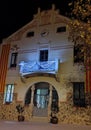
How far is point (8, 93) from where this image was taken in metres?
19.0

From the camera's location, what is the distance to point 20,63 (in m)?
18.5

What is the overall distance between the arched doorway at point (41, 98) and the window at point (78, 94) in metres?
1.73

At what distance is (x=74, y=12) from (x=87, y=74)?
23.5 feet

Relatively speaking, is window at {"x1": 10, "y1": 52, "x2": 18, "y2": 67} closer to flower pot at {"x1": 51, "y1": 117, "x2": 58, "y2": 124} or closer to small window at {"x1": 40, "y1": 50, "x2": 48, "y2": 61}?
small window at {"x1": 40, "y1": 50, "x2": 48, "y2": 61}

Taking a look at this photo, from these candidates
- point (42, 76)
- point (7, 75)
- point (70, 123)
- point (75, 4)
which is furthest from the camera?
point (7, 75)

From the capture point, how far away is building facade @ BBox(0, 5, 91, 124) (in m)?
16.5

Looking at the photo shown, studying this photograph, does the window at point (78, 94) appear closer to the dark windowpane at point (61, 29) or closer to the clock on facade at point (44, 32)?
the dark windowpane at point (61, 29)

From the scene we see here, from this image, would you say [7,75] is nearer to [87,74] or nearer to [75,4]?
[87,74]

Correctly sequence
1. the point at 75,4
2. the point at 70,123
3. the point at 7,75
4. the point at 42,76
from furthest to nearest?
the point at 7,75
the point at 42,76
the point at 70,123
the point at 75,4

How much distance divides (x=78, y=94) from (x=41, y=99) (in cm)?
349

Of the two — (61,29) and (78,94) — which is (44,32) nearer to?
(61,29)

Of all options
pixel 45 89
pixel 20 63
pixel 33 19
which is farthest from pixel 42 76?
pixel 33 19

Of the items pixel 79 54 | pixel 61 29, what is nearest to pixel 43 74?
pixel 61 29

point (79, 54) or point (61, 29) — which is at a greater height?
point (61, 29)
